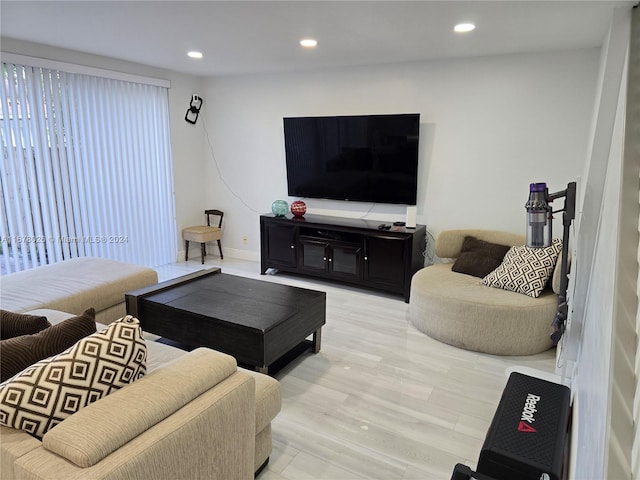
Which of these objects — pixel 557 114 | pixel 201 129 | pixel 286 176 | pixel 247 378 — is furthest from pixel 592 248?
pixel 201 129

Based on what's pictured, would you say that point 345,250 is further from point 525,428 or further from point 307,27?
point 525,428

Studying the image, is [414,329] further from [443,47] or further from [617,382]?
[617,382]

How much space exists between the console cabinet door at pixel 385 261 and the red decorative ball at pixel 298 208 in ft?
3.27

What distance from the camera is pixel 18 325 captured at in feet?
6.06

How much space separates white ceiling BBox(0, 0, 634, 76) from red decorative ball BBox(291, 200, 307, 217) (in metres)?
1.57

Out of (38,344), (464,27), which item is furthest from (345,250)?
(38,344)

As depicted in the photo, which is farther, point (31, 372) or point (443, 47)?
point (443, 47)

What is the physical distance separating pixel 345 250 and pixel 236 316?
2.06 meters

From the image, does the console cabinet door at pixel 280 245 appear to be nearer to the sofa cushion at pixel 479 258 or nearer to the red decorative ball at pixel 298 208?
the red decorative ball at pixel 298 208

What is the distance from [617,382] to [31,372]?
1567mm

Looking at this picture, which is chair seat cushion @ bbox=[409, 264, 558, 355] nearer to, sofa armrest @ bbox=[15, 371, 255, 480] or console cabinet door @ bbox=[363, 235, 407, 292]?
console cabinet door @ bbox=[363, 235, 407, 292]

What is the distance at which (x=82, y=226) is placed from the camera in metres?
4.43

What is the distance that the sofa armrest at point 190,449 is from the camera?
115 centimetres

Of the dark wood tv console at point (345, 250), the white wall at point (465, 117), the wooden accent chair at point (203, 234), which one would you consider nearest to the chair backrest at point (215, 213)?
the wooden accent chair at point (203, 234)
